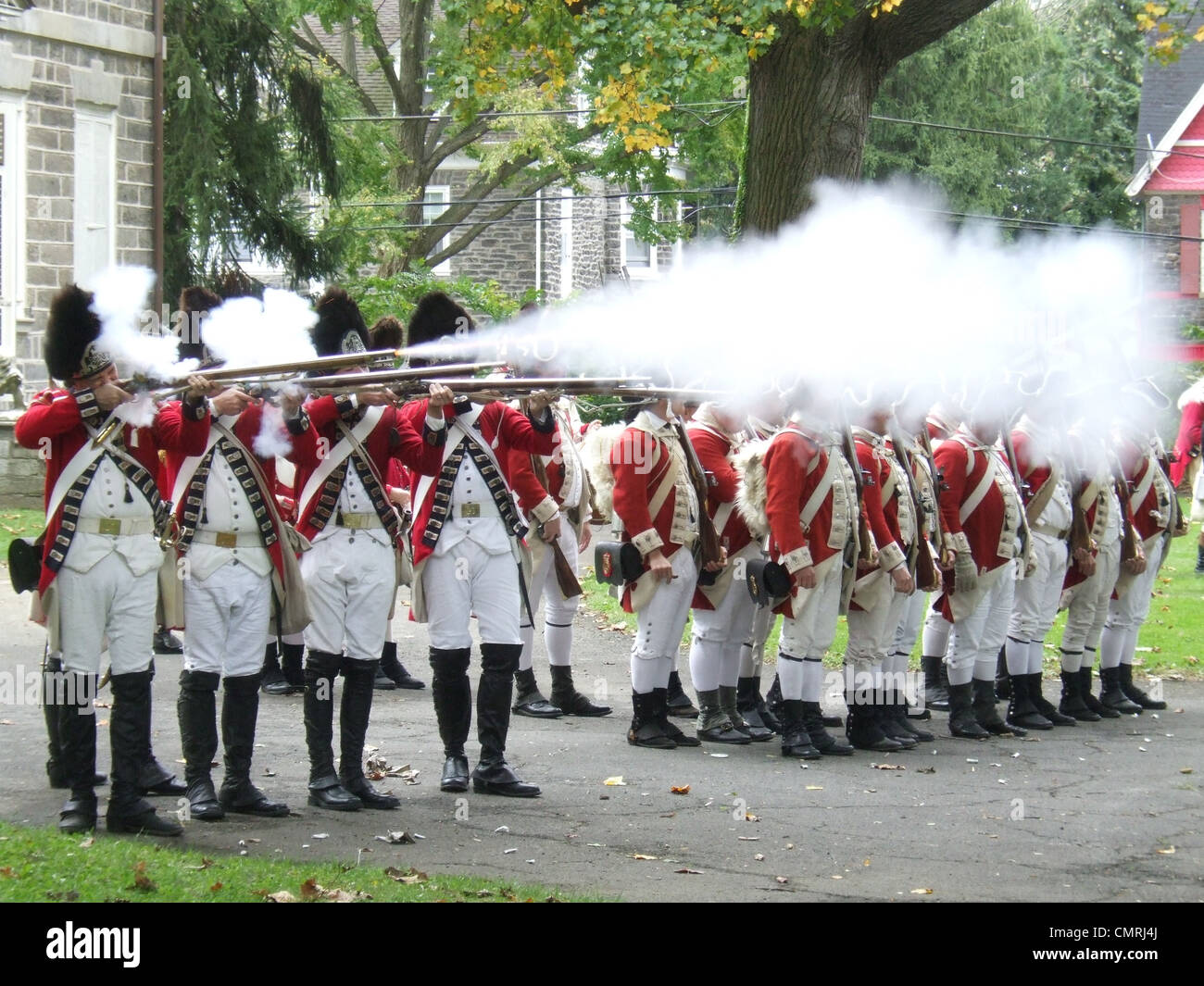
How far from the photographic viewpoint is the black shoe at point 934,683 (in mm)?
Answer: 10305

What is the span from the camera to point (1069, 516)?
386 inches

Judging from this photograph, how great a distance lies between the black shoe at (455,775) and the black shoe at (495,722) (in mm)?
52

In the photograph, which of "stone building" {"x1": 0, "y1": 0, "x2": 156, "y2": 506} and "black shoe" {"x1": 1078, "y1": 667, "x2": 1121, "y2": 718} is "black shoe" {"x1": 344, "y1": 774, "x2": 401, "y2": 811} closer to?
"black shoe" {"x1": 1078, "y1": 667, "x2": 1121, "y2": 718}

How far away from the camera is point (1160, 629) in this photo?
44.5ft

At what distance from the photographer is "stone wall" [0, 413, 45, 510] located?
17.5 meters

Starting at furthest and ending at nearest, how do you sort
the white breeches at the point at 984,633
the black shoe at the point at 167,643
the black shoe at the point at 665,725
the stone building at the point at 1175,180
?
the stone building at the point at 1175,180 → the black shoe at the point at 167,643 → the white breeches at the point at 984,633 → the black shoe at the point at 665,725

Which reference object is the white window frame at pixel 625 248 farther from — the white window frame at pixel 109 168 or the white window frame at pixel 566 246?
the white window frame at pixel 109 168

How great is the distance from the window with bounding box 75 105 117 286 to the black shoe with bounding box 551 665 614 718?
33.3ft

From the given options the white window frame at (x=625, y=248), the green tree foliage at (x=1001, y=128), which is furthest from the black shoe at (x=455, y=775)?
the green tree foliage at (x=1001, y=128)

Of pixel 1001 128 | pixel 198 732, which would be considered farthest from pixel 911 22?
pixel 1001 128

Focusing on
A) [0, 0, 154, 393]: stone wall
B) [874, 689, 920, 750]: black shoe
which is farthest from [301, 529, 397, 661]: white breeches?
[0, 0, 154, 393]: stone wall

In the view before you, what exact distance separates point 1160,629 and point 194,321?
864cm

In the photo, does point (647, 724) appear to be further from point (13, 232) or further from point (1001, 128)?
point (1001, 128)
